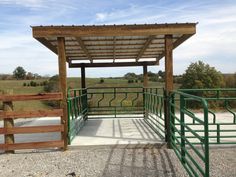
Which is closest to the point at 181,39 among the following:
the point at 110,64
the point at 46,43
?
the point at 46,43

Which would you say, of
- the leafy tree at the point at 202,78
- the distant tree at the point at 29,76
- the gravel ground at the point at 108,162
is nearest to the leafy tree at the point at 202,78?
the leafy tree at the point at 202,78

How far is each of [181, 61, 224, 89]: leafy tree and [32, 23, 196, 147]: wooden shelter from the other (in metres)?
18.8

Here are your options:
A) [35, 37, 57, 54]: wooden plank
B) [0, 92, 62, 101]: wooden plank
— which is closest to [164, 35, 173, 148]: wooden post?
[0, 92, 62, 101]: wooden plank

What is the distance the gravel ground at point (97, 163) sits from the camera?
5.38 m

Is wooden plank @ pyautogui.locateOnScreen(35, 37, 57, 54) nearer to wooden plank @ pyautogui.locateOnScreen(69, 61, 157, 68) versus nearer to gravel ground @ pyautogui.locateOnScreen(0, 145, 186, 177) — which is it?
gravel ground @ pyautogui.locateOnScreen(0, 145, 186, 177)

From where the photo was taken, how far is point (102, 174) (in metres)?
5.30

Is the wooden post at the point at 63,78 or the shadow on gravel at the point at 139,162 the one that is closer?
the shadow on gravel at the point at 139,162

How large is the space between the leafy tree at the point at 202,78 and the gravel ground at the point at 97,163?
23.9 metres

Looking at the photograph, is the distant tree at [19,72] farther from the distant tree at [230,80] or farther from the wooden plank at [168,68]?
the wooden plank at [168,68]

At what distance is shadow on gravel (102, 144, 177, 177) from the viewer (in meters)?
5.29

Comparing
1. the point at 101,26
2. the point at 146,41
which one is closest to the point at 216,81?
the point at 146,41

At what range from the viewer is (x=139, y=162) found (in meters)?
5.89

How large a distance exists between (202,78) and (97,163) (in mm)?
27451

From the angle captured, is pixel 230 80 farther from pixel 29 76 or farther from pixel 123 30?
pixel 29 76
